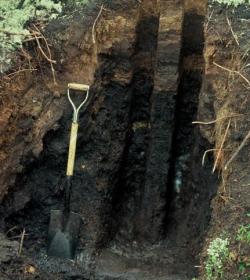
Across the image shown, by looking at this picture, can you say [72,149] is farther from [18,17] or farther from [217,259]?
[217,259]

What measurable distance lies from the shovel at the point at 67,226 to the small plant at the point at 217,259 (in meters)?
1.38

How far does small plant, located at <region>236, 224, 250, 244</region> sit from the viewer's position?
3.43m

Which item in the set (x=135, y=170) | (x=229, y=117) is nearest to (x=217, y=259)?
(x=229, y=117)

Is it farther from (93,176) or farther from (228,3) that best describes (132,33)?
(93,176)

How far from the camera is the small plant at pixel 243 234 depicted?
11.3 feet

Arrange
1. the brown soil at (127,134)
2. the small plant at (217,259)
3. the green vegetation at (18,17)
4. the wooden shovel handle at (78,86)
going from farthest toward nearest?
the green vegetation at (18,17), the wooden shovel handle at (78,86), the brown soil at (127,134), the small plant at (217,259)

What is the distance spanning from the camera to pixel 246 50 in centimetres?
456

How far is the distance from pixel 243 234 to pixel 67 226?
160cm

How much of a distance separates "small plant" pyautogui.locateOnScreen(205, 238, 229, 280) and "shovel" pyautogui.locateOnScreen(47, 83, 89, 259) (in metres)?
1.38

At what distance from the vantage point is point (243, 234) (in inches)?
136

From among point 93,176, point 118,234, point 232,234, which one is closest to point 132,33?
point 93,176

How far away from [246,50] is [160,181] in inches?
49.6

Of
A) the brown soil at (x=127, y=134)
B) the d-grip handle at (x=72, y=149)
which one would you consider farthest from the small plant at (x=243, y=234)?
the d-grip handle at (x=72, y=149)

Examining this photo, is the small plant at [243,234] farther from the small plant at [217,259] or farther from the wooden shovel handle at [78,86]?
the wooden shovel handle at [78,86]
